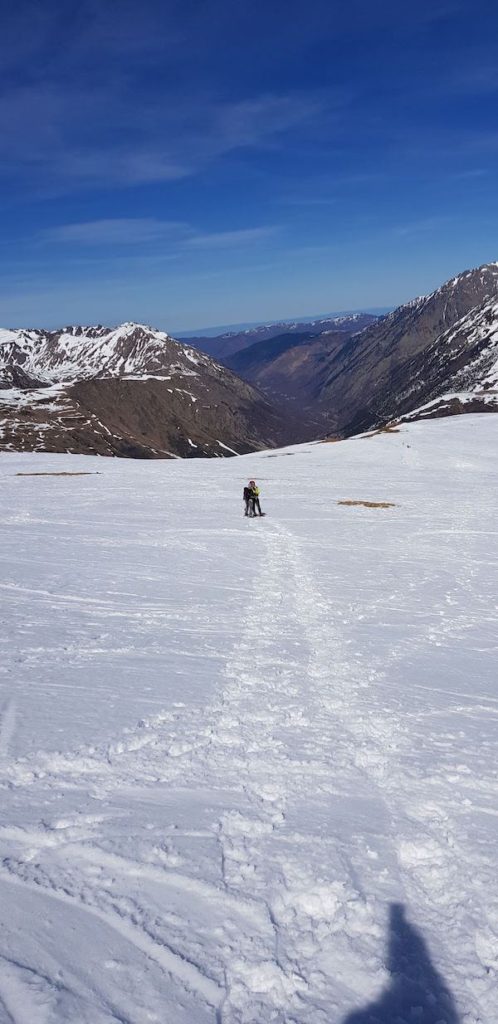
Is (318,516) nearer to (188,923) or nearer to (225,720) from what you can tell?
(225,720)

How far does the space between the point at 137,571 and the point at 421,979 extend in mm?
13969

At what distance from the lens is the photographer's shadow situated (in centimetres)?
428

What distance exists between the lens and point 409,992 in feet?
14.7

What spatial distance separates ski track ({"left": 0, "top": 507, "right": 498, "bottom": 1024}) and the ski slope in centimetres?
2

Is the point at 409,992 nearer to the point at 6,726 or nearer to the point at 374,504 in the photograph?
the point at 6,726

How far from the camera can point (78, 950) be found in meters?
4.57

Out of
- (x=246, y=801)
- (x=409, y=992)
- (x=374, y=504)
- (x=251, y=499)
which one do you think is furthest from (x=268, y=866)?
(x=374, y=504)

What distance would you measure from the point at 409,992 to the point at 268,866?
4.96 ft

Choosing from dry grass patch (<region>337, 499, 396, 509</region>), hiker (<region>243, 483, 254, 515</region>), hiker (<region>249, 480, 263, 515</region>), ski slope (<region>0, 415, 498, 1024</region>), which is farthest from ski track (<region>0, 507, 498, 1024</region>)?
dry grass patch (<region>337, 499, 396, 509</region>)

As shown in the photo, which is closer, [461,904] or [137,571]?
[461,904]

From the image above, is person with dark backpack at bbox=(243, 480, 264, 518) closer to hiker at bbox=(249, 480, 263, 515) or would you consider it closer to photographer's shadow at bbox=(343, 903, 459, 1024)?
hiker at bbox=(249, 480, 263, 515)

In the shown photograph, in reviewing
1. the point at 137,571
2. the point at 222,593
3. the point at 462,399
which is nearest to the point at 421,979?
the point at 222,593

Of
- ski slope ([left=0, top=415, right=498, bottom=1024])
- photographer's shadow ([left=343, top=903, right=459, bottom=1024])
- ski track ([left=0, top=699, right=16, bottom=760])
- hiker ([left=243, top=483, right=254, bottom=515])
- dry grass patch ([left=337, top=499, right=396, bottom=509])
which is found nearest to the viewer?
photographer's shadow ([left=343, top=903, right=459, bottom=1024])

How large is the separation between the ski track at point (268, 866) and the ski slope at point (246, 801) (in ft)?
0.06
